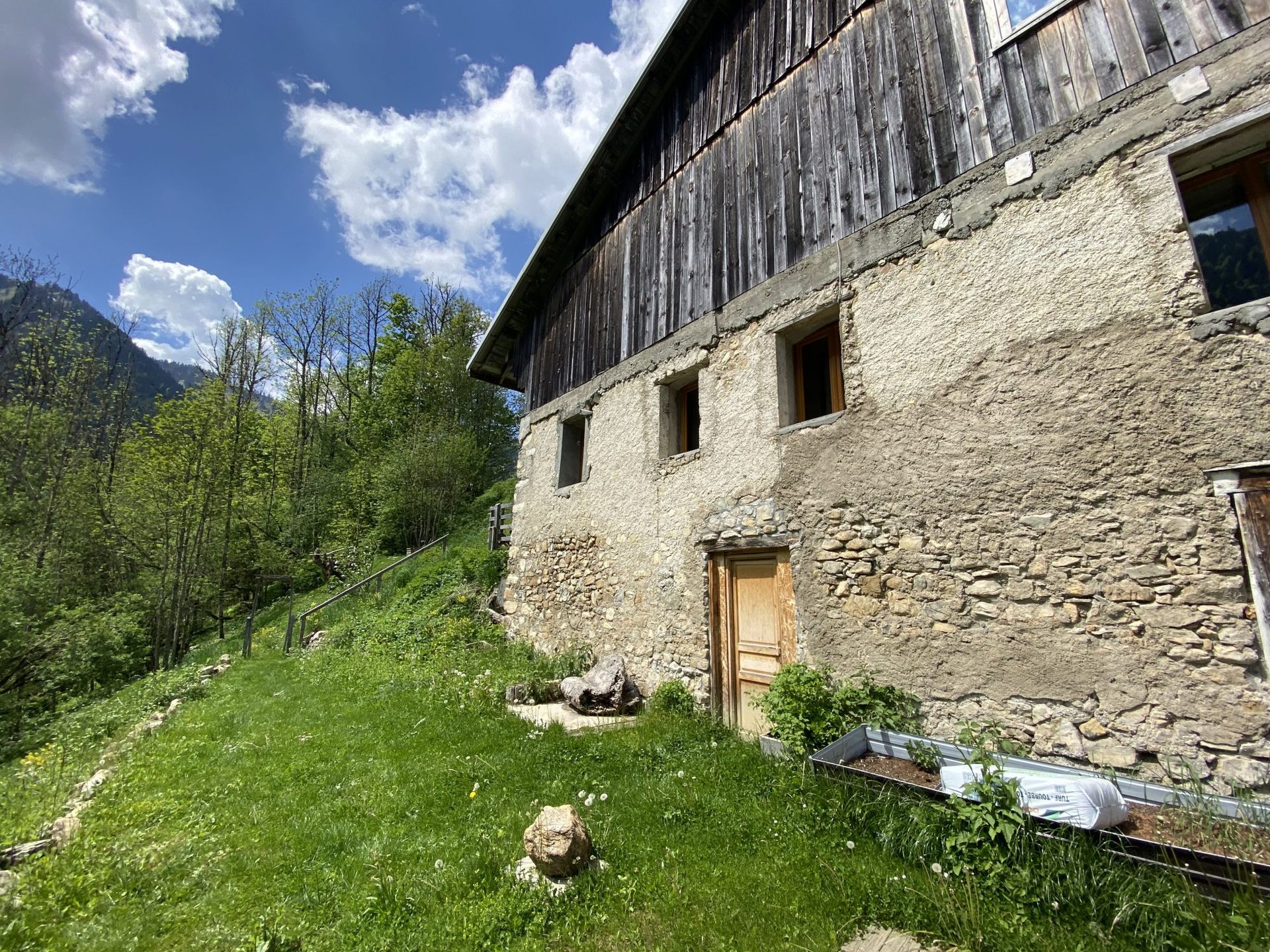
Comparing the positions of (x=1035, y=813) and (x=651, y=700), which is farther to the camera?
(x=651, y=700)

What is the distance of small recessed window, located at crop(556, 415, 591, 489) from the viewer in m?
8.57

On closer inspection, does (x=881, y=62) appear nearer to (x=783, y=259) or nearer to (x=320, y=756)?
(x=783, y=259)

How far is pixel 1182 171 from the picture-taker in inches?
133

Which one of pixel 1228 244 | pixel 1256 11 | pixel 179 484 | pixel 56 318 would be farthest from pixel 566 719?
pixel 56 318

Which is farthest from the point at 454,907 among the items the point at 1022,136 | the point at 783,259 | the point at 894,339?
the point at 1022,136

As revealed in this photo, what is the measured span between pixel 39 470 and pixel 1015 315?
21173 millimetres

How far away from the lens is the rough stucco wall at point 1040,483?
2883mm

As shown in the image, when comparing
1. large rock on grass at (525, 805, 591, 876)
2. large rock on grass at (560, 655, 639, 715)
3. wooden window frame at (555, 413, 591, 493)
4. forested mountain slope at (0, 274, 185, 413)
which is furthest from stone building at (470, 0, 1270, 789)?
forested mountain slope at (0, 274, 185, 413)

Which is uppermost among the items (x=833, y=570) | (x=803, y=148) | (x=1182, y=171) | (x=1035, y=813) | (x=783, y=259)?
(x=803, y=148)

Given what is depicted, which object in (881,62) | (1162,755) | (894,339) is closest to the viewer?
(1162,755)

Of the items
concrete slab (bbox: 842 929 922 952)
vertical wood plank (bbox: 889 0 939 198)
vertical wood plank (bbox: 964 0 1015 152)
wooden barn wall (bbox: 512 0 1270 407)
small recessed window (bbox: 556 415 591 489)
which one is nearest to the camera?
concrete slab (bbox: 842 929 922 952)

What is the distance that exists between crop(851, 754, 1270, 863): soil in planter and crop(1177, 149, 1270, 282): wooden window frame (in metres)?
2.90

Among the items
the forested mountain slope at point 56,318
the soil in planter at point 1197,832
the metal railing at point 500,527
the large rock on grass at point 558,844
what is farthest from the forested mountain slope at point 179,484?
the soil in planter at point 1197,832

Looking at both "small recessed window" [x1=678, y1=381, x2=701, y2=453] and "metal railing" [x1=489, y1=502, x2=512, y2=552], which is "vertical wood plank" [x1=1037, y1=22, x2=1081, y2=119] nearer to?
"small recessed window" [x1=678, y1=381, x2=701, y2=453]
